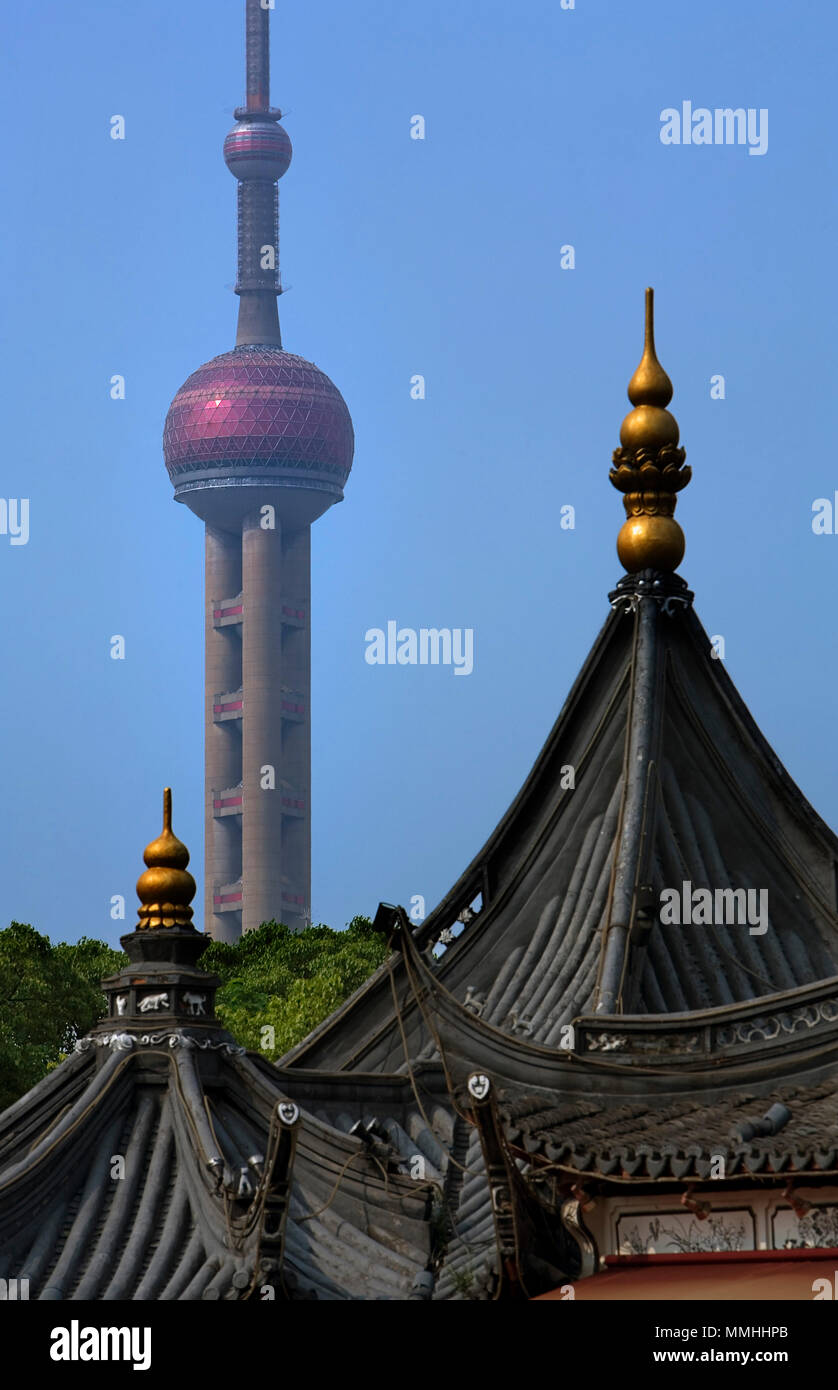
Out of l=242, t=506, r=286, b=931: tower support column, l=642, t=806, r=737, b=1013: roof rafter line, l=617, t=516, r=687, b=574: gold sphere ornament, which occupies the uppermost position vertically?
l=242, t=506, r=286, b=931: tower support column

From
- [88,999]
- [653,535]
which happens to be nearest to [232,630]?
[88,999]

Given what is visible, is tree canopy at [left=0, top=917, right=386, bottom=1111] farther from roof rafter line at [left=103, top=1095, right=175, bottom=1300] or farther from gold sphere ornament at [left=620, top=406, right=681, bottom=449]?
roof rafter line at [left=103, top=1095, right=175, bottom=1300]

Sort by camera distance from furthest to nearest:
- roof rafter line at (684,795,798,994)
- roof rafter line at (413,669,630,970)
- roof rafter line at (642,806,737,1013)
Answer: roof rafter line at (413,669,630,970) < roof rafter line at (684,795,798,994) < roof rafter line at (642,806,737,1013)

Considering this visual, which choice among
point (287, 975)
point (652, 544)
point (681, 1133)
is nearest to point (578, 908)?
point (652, 544)

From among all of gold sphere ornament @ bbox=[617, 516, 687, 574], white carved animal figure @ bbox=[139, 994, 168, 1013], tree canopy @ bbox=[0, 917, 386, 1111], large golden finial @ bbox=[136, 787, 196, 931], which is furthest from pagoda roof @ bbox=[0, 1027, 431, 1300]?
tree canopy @ bbox=[0, 917, 386, 1111]

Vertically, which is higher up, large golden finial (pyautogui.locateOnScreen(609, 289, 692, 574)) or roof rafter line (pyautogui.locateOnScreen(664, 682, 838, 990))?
large golden finial (pyautogui.locateOnScreen(609, 289, 692, 574))

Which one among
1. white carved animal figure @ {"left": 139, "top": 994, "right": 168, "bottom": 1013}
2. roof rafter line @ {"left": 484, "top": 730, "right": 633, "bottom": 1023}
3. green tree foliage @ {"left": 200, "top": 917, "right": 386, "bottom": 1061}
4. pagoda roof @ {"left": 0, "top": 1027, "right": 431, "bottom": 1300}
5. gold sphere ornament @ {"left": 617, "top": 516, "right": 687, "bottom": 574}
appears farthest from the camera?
green tree foliage @ {"left": 200, "top": 917, "right": 386, "bottom": 1061}

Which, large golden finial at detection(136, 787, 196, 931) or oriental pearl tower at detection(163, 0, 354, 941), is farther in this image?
oriental pearl tower at detection(163, 0, 354, 941)
